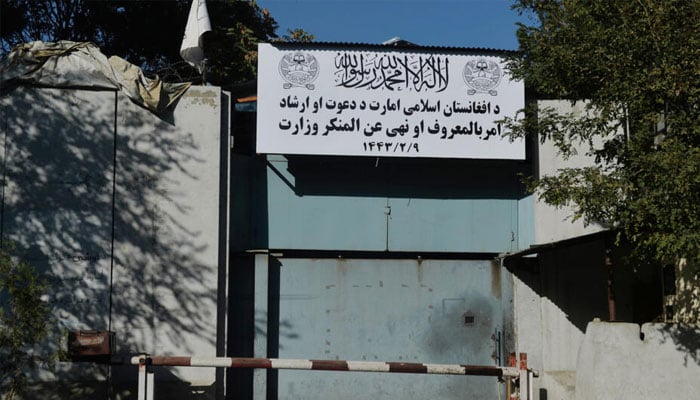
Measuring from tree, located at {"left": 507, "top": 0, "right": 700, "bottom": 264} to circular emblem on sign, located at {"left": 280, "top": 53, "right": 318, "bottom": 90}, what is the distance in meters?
4.04

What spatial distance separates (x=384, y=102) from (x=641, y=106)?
4.68 meters

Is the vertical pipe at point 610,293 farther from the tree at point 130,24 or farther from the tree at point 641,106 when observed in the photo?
the tree at point 130,24

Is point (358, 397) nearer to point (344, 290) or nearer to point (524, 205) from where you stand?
point (344, 290)

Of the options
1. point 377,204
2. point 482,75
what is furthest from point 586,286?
point 482,75

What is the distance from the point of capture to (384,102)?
11969mm

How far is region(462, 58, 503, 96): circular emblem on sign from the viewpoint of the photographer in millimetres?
12117

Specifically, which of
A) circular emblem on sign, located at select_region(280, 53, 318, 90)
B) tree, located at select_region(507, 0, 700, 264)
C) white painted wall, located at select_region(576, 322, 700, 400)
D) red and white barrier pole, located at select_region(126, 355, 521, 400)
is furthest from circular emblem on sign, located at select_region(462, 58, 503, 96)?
red and white barrier pole, located at select_region(126, 355, 521, 400)

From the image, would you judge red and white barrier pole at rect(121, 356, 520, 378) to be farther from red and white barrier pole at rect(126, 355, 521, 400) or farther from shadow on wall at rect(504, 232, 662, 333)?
shadow on wall at rect(504, 232, 662, 333)

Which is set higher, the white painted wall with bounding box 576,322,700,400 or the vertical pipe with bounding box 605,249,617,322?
the vertical pipe with bounding box 605,249,617,322

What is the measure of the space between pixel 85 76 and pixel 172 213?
92.0 inches

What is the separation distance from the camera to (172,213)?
36.6ft

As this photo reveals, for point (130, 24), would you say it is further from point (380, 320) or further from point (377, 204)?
point (380, 320)

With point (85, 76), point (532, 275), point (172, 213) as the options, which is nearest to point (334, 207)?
point (172, 213)

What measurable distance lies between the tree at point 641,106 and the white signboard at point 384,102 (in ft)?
9.97
